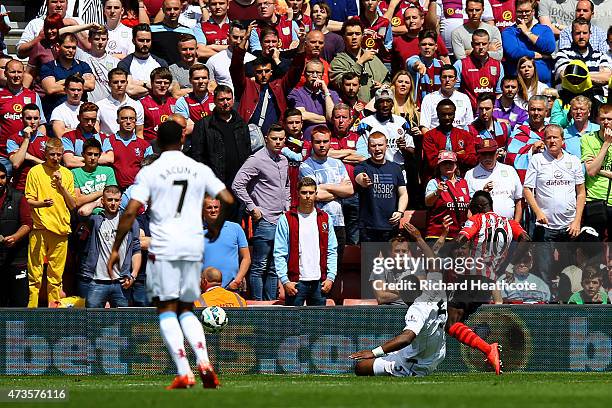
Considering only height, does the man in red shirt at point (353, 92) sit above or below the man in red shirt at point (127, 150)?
above

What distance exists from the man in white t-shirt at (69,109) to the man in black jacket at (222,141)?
67.8 inches

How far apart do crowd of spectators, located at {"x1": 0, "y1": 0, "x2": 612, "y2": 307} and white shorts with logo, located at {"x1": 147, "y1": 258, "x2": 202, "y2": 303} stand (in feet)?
14.4

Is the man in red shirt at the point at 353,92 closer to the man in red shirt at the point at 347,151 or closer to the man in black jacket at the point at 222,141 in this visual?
the man in red shirt at the point at 347,151

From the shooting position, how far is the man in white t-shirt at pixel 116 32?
18.8 m

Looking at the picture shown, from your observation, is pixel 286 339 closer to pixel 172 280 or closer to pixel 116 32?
pixel 172 280

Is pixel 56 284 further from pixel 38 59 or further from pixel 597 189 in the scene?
pixel 597 189

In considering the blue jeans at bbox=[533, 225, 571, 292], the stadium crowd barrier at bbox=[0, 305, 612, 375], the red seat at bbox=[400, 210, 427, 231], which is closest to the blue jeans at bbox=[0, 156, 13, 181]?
the stadium crowd barrier at bbox=[0, 305, 612, 375]

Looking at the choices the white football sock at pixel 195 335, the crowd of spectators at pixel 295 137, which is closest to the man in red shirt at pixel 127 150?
the crowd of spectators at pixel 295 137

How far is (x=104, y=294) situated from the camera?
1568 cm

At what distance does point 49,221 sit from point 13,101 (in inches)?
87.9

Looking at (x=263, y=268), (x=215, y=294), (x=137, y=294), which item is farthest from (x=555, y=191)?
(x=137, y=294)

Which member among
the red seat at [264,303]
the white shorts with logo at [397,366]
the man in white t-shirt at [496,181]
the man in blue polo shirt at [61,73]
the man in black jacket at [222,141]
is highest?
the man in blue polo shirt at [61,73]

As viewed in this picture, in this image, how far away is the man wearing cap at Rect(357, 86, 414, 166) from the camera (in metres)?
17.4

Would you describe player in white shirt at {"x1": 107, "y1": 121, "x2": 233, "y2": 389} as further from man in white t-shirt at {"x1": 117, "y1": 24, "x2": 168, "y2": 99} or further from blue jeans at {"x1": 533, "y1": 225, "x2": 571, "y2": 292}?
man in white t-shirt at {"x1": 117, "y1": 24, "x2": 168, "y2": 99}
